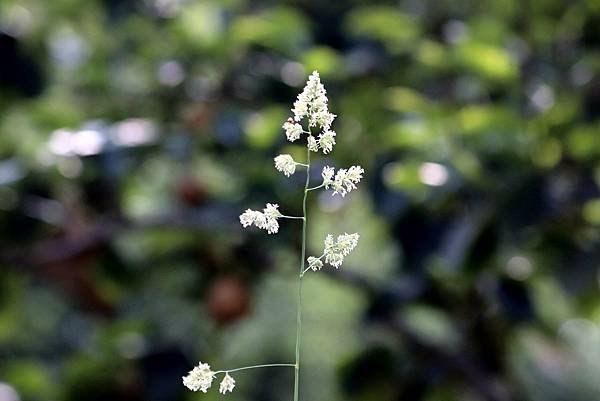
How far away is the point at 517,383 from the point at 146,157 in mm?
703

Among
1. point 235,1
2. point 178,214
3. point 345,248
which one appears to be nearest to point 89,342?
point 178,214

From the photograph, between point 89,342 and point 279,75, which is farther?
point 89,342

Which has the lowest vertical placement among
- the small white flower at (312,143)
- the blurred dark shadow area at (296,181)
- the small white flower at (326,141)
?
the small white flower at (312,143)

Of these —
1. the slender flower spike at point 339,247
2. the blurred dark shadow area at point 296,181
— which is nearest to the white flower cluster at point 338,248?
the slender flower spike at point 339,247

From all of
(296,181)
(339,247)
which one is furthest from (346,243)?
(296,181)

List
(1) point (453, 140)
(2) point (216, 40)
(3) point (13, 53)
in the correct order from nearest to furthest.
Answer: (1) point (453, 140) < (2) point (216, 40) < (3) point (13, 53)

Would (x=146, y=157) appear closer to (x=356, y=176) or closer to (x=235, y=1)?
(x=235, y=1)

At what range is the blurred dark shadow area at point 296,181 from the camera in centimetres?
137

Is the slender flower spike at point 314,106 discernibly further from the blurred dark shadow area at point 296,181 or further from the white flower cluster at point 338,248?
the blurred dark shadow area at point 296,181

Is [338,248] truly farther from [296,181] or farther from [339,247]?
[296,181]

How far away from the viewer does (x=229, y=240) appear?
165cm

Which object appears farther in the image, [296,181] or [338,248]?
[296,181]

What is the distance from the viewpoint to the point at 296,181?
1343 mm

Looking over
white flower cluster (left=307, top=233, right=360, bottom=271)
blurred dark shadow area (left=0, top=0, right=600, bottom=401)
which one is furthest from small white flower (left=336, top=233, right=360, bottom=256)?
blurred dark shadow area (left=0, top=0, right=600, bottom=401)
